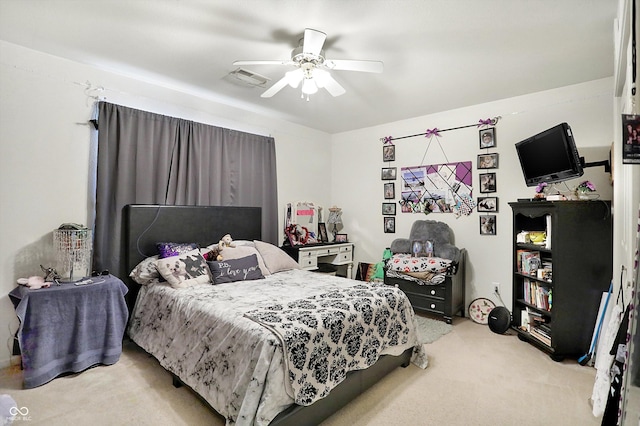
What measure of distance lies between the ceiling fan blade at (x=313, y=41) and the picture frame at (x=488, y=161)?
100 inches

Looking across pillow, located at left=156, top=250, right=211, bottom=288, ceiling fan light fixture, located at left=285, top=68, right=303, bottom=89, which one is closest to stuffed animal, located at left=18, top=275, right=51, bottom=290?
pillow, located at left=156, top=250, right=211, bottom=288

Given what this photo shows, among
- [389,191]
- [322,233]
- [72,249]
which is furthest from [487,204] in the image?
[72,249]

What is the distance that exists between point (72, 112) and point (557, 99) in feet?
15.6

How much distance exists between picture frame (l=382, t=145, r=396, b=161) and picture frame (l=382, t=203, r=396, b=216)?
0.67 m

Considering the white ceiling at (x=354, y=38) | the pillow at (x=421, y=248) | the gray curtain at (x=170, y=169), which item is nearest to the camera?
the white ceiling at (x=354, y=38)

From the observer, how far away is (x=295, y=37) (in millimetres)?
2416

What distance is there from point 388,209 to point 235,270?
8.39ft

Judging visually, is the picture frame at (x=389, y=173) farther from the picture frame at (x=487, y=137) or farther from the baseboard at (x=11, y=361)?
the baseboard at (x=11, y=361)

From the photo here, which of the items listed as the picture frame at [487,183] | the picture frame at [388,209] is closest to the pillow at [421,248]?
the picture frame at [388,209]

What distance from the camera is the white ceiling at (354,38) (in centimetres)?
205

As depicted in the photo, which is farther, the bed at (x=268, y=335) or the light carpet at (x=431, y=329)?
the light carpet at (x=431, y=329)

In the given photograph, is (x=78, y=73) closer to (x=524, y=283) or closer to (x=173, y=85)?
(x=173, y=85)

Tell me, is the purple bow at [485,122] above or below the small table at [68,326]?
above

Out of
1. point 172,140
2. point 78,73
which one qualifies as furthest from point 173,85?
point 78,73
